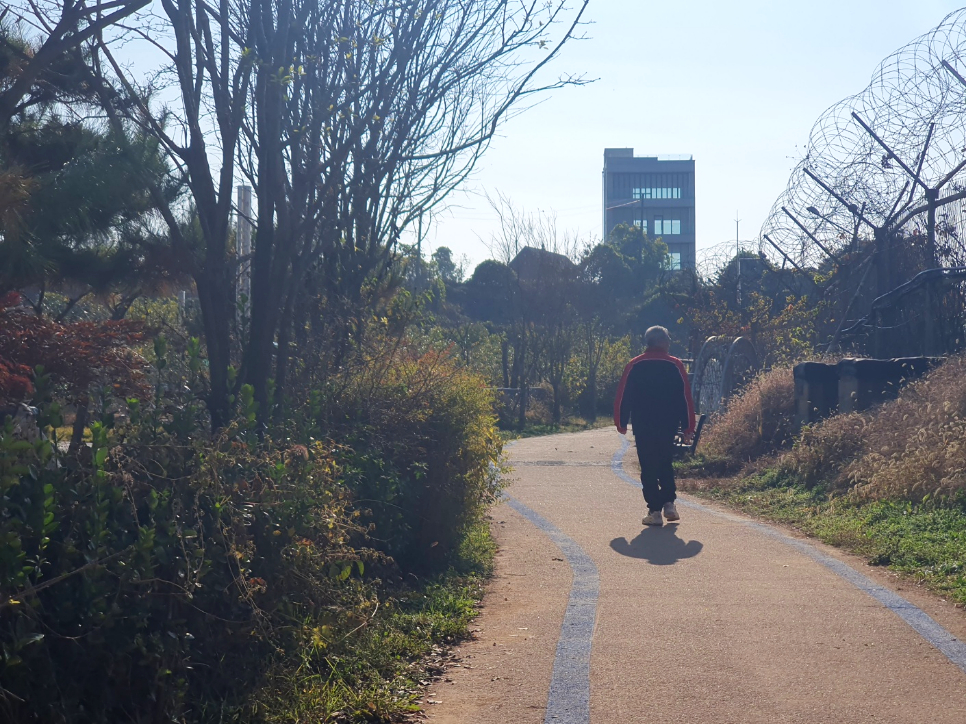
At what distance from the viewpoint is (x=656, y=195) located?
9719 centimetres

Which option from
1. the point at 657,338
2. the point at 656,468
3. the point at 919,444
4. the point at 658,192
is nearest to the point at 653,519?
the point at 656,468

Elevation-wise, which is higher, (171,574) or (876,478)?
(171,574)

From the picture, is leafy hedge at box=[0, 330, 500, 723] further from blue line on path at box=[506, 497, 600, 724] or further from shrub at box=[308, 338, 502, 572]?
shrub at box=[308, 338, 502, 572]

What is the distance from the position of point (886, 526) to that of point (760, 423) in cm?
610

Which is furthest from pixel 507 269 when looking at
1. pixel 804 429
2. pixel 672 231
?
pixel 672 231

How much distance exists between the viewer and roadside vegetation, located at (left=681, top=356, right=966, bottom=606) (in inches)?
271

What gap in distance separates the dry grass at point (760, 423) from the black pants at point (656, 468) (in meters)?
4.70

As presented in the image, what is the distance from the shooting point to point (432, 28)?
7562mm

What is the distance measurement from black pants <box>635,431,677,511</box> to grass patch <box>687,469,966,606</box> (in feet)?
4.04

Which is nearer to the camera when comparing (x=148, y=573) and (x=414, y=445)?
(x=148, y=573)

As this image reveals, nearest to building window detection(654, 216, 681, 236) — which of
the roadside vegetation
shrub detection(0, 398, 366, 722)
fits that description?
the roadside vegetation

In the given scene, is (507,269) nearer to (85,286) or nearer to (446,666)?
(85,286)

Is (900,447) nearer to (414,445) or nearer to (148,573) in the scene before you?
(414,445)

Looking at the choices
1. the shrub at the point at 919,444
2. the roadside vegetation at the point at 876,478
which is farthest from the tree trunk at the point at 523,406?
the shrub at the point at 919,444
